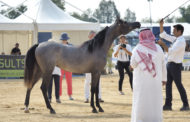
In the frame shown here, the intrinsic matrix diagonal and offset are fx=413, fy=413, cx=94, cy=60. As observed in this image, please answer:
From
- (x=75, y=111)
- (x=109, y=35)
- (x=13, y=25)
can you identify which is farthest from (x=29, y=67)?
(x=13, y=25)

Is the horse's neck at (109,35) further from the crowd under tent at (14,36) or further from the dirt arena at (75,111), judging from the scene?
the crowd under tent at (14,36)

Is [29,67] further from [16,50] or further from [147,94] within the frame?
[16,50]

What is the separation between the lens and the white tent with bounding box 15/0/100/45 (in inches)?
938

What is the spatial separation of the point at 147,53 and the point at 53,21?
1736 centimetres

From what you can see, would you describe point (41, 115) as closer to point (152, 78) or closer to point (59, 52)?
point (59, 52)

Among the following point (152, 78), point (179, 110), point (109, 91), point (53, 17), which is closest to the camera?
point (152, 78)

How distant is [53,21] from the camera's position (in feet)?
80.2

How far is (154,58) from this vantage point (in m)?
7.55

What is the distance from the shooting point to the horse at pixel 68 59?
10.7 m

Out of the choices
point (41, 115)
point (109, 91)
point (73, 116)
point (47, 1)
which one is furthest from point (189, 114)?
point (47, 1)

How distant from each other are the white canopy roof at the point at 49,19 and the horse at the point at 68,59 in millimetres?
12885

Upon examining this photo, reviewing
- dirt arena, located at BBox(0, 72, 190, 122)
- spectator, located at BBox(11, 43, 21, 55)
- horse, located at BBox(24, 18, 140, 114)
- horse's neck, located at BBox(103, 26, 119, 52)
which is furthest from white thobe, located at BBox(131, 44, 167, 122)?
spectator, located at BBox(11, 43, 21, 55)

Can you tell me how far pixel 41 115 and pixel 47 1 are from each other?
56.7 feet

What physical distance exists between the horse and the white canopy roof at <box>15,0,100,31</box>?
1288 centimetres
